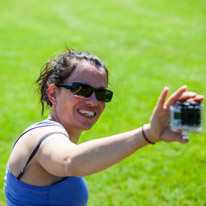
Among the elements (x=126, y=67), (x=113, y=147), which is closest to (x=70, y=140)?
(x=113, y=147)

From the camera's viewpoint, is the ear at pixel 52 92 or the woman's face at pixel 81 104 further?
the ear at pixel 52 92

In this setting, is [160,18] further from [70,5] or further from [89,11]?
[70,5]

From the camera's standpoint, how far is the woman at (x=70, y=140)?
1.79m

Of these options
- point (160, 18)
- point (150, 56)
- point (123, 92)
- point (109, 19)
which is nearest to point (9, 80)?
point (123, 92)

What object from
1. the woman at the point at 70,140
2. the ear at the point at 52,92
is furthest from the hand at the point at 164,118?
the ear at the point at 52,92

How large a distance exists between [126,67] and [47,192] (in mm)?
10015

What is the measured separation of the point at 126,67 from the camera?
1198cm

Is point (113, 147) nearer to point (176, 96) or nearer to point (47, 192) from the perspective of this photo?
point (176, 96)

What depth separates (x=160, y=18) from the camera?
20.2m

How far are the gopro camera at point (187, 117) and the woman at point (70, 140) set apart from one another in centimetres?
6

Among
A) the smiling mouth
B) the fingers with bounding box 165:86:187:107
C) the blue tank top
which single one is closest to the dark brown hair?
the smiling mouth

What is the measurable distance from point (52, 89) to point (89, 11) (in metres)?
20.4

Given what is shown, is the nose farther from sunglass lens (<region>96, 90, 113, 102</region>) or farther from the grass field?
the grass field

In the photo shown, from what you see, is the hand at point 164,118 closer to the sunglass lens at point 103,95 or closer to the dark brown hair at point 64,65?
the sunglass lens at point 103,95
